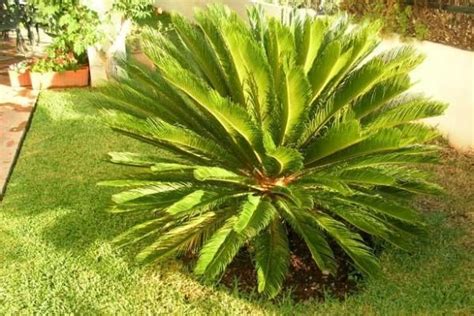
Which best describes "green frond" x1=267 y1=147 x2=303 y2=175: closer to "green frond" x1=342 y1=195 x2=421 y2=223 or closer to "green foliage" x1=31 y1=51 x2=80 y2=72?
"green frond" x1=342 y1=195 x2=421 y2=223

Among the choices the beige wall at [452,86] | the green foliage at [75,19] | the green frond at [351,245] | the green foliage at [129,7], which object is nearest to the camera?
the green frond at [351,245]

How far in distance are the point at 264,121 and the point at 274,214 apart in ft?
1.72

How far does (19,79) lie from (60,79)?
2.17ft

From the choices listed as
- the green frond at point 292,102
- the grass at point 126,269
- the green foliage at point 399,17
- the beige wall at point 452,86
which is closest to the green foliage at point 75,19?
the grass at point 126,269

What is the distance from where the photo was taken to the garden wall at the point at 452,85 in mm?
4980

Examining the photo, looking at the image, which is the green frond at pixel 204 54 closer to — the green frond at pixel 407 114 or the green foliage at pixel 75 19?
the green frond at pixel 407 114

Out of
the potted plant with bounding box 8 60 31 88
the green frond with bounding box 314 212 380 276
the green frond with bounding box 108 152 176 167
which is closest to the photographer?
the green frond with bounding box 314 212 380 276

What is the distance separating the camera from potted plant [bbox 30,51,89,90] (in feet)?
25.1

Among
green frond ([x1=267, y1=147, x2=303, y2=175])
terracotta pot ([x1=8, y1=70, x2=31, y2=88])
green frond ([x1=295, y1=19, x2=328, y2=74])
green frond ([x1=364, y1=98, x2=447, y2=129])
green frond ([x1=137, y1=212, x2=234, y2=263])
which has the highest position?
green frond ([x1=295, y1=19, x2=328, y2=74])

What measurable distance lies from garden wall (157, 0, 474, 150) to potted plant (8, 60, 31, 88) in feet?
17.0

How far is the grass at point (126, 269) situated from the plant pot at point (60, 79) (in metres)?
3.18

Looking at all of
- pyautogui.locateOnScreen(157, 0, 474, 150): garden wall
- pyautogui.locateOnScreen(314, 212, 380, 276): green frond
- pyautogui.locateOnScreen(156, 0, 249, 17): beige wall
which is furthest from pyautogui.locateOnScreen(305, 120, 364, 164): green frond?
pyautogui.locateOnScreen(156, 0, 249, 17): beige wall

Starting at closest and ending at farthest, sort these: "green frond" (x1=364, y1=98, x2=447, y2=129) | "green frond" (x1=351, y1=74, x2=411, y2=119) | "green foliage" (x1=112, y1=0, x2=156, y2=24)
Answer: "green frond" (x1=364, y1=98, x2=447, y2=129), "green frond" (x1=351, y1=74, x2=411, y2=119), "green foliage" (x1=112, y1=0, x2=156, y2=24)

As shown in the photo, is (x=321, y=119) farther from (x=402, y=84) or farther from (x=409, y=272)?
(x=409, y=272)
